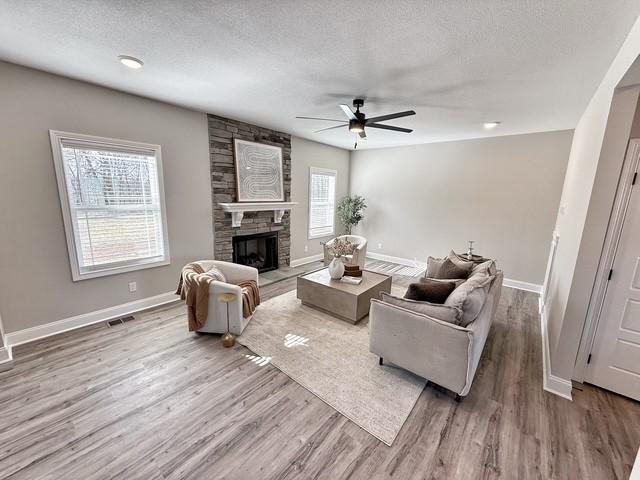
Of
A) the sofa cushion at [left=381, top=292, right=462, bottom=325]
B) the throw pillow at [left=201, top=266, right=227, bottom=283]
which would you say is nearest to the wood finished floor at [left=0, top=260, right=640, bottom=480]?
the sofa cushion at [left=381, top=292, right=462, bottom=325]

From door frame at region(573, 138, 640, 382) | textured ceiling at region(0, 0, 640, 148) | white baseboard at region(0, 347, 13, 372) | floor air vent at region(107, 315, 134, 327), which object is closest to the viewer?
textured ceiling at region(0, 0, 640, 148)

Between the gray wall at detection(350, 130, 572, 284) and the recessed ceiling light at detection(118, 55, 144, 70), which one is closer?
the recessed ceiling light at detection(118, 55, 144, 70)

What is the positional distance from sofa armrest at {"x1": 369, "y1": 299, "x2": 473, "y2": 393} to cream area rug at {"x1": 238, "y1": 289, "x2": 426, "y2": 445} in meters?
0.20

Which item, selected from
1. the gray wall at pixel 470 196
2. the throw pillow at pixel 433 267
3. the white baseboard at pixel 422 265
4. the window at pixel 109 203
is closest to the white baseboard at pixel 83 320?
the window at pixel 109 203

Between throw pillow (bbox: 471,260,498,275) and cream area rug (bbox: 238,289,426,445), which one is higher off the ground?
throw pillow (bbox: 471,260,498,275)

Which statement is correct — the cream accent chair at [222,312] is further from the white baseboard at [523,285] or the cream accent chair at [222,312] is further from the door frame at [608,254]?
the white baseboard at [523,285]

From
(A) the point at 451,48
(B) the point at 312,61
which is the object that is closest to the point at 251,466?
(B) the point at 312,61

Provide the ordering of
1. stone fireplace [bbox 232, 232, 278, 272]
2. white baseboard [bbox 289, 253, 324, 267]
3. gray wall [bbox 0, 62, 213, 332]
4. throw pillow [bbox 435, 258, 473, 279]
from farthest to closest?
white baseboard [bbox 289, 253, 324, 267], stone fireplace [bbox 232, 232, 278, 272], throw pillow [bbox 435, 258, 473, 279], gray wall [bbox 0, 62, 213, 332]

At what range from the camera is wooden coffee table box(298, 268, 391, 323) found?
10.6ft

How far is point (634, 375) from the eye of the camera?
2.11 m

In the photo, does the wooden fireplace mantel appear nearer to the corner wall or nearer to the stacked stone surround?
the stacked stone surround

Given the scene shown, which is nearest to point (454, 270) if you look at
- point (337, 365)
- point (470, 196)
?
point (337, 365)

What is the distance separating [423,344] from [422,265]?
3988 millimetres

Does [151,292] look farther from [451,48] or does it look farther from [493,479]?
[451,48]
